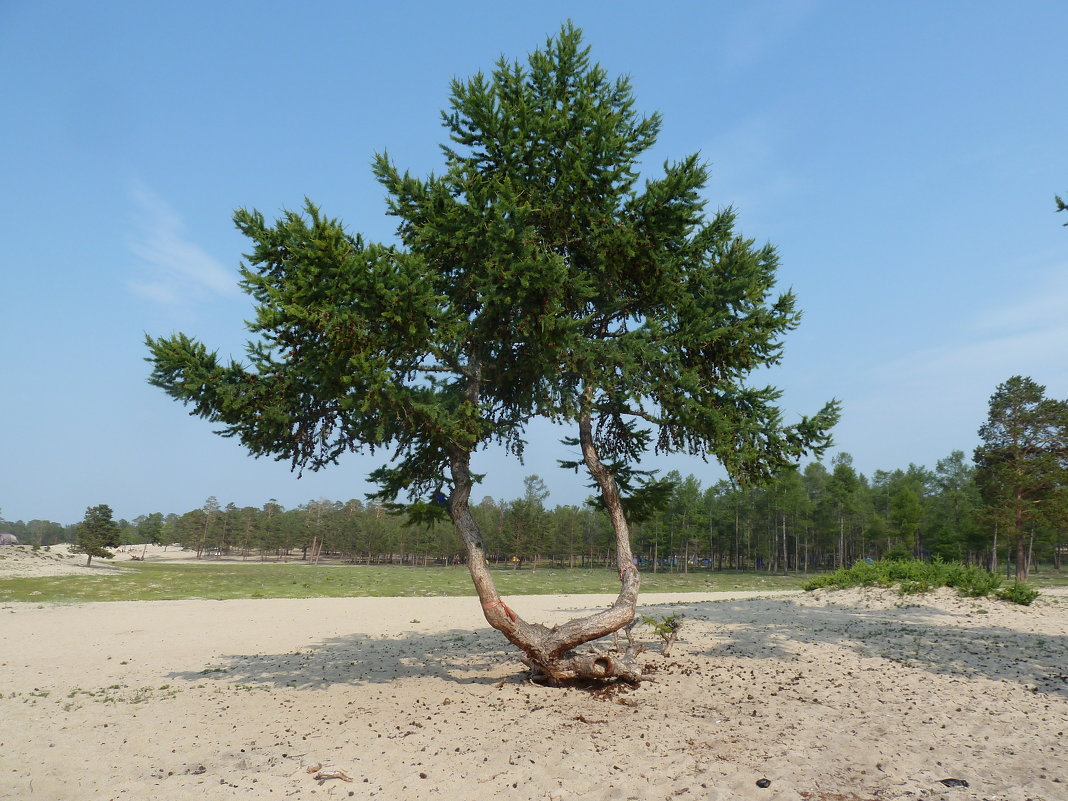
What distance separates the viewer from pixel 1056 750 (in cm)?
674

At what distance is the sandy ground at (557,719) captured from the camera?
21.2 ft

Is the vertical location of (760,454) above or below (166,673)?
above

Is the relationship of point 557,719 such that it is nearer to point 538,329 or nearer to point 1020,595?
point 538,329

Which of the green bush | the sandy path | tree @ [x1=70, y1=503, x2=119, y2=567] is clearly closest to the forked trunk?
the sandy path

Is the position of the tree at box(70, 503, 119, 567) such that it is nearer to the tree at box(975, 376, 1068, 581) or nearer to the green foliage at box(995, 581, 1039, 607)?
the green foliage at box(995, 581, 1039, 607)

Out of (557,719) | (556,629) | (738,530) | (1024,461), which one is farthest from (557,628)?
(738,530)

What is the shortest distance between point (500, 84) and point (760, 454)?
306 inches

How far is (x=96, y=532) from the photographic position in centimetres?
6512

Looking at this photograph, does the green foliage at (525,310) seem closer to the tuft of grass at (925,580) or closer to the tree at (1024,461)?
the tuft of grass at (925,580)

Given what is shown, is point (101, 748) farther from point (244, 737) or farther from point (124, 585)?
point (124, 585)

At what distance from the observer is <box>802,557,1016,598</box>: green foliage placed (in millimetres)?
20234

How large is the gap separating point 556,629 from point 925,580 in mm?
17223

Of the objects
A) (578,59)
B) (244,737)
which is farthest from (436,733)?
(578,59)

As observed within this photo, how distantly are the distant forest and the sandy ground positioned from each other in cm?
5215
